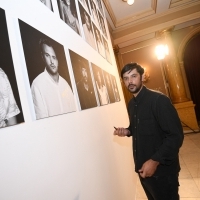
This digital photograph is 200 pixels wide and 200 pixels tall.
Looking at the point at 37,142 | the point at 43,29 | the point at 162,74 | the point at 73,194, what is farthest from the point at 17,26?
the point at 162,74

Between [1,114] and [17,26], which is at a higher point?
[17,26]

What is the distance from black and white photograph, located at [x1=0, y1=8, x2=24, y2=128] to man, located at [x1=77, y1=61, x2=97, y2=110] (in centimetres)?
60

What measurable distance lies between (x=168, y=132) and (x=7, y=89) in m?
1.22

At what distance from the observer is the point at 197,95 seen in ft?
25.2

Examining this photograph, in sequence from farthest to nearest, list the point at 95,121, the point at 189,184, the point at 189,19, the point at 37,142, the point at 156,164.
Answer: the point at 189,19 → the point at 189,184 → the point at 95,121 → the point at 156,164 → the point at 37,142

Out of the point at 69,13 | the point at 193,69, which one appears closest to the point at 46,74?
the point at 69,13

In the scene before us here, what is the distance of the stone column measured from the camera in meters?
6.38

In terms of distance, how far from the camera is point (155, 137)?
1.51 m

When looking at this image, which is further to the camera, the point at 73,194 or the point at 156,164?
the point at 156,164

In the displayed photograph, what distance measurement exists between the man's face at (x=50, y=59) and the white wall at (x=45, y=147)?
4.4 inches

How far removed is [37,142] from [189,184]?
293cm

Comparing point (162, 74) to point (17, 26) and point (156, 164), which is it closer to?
point (156, 164)

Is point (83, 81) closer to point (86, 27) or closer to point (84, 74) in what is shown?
point (84, 74)

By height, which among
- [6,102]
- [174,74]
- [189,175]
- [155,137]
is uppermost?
[174,74]
